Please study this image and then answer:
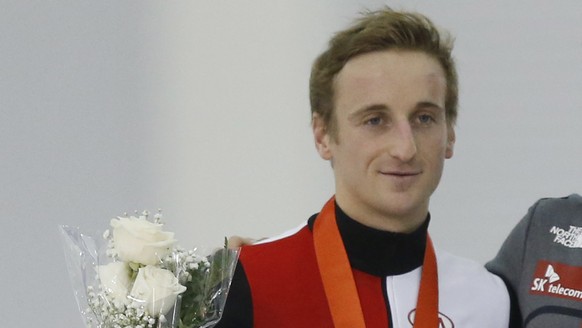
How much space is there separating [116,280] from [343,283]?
0.51 m

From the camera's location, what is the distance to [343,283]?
238cm

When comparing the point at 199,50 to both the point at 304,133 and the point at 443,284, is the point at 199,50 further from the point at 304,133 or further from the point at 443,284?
the point at 443,284

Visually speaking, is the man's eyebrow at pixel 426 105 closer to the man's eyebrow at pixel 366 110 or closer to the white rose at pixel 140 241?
the man's eyebrow at pixel 366 110

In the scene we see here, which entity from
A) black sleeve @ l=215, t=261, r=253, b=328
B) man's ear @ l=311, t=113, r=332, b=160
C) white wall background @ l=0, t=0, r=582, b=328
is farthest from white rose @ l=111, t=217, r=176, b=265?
white wall background @ l=0, t=0, r=582, b=328

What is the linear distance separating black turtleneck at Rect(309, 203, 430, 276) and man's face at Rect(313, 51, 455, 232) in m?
0.02

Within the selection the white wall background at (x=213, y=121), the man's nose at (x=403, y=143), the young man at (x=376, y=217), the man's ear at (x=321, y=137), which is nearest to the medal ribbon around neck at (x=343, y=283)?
the young man at (x=376, y=217)

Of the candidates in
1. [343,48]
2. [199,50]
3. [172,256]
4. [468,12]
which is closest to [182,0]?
[199,50]

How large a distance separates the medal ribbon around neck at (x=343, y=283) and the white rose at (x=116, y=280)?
1.51ft

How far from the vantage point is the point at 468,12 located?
3.84m

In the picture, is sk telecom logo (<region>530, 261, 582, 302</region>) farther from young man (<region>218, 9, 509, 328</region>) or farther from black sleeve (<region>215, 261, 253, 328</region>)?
black sleeve (<region>215, 261, 253, 328</region>)

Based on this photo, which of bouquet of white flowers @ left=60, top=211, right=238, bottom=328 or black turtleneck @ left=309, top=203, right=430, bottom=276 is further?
black turtleneck @ left=309, top=203, right=430, bottom=276

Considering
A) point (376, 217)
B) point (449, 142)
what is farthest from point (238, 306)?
point (449, 142)

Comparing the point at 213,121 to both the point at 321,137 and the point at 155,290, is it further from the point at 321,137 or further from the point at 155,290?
the point at 155,290

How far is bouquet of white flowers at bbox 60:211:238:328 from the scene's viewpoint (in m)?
2.02
